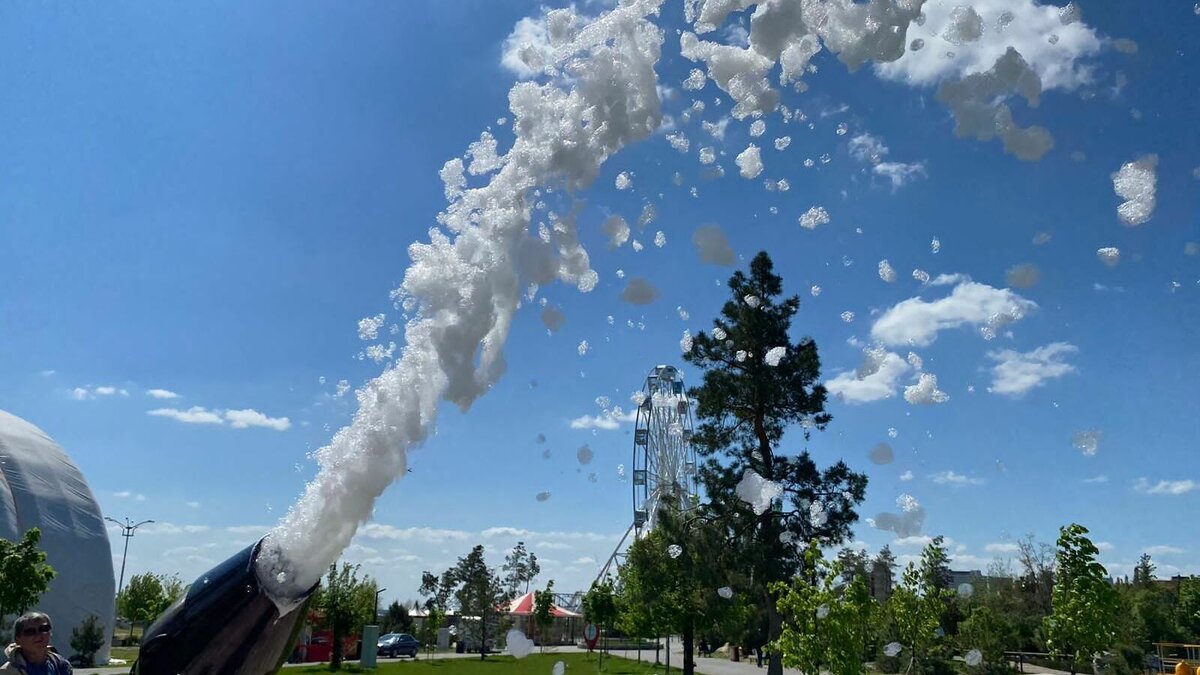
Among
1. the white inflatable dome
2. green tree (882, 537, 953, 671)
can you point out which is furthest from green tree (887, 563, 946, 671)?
the white inflatable dome

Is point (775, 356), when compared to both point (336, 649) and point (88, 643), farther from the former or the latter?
point (88, 643)

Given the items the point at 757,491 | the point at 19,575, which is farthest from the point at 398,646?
the point at 757,491

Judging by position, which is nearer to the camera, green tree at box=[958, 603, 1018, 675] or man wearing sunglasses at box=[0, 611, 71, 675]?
man wearing sunglasses at box=[0, 611, 71, 675]

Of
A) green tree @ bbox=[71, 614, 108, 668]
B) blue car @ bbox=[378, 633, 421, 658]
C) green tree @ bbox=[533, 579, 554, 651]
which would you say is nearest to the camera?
green tree @ bbox=[71, 614, 108, 668]

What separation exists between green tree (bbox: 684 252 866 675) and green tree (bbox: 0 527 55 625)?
2468 cm

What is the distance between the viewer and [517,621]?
84.1 meters

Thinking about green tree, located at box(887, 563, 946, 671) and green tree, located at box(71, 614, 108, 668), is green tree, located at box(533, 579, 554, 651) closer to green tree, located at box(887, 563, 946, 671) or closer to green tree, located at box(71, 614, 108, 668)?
green tree, located at box(71, 614, 108, 668)

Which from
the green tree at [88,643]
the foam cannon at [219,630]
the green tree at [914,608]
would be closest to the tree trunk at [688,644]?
the green tree at [914,608]

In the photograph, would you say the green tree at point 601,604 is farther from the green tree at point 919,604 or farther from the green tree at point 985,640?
the green tree at point 919,604

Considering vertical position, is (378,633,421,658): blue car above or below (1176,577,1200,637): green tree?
below

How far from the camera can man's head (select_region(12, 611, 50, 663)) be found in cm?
552

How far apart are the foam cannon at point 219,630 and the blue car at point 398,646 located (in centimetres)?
5215

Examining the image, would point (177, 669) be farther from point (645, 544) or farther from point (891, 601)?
point (645, 544)

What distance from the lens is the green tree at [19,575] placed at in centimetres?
3288
